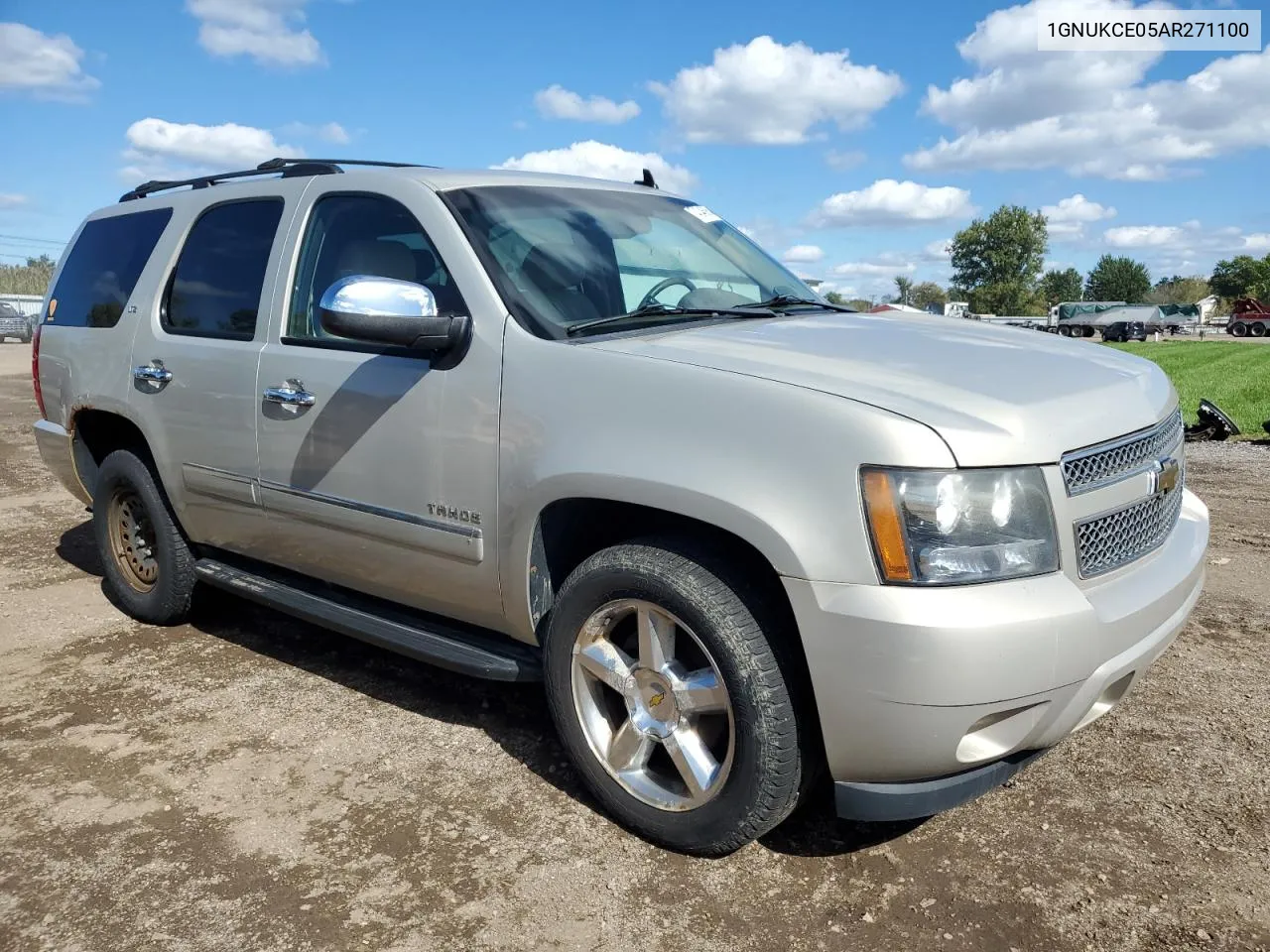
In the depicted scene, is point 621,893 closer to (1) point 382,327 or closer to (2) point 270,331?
(1) point 382,327

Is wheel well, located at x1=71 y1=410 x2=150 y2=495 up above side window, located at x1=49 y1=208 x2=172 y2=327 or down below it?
below

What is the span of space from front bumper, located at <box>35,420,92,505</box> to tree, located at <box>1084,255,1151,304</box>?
395ft

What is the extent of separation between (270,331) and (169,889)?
1.96 metres

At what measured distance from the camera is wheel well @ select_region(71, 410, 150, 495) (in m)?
4.61

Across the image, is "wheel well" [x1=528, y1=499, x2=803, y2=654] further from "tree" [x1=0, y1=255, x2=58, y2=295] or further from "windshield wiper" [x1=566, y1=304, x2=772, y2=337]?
"tree" [x1=0, y1=255, x2=58, y2=295]

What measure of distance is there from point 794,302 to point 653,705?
5.25 feet

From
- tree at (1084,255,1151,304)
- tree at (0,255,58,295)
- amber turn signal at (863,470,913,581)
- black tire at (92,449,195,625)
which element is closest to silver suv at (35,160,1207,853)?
amber turn signal at (863,470,913,581)

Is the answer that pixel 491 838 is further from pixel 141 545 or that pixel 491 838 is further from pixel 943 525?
pixel 141 545

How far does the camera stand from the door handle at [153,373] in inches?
164

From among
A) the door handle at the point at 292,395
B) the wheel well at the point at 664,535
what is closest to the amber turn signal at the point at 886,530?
the wheel well at the point at 664,535

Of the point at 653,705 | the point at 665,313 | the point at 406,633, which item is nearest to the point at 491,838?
the point at 653,705

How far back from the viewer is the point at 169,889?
259 centimetres

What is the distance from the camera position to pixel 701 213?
13.7 ft

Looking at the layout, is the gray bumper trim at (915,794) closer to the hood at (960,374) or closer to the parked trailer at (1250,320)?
the hood at (960,374)
